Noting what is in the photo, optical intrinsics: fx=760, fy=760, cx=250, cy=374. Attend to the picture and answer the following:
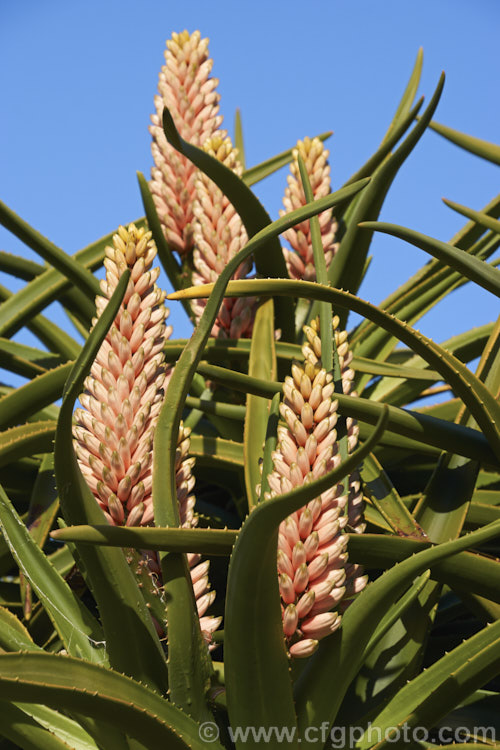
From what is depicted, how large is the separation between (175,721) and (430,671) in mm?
332

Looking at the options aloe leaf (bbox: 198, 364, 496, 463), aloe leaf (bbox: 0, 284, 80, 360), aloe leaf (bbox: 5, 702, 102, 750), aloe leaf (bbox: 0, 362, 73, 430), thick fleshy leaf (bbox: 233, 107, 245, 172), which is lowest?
aloe leaf (bbox: 5, 702, 102, 750)

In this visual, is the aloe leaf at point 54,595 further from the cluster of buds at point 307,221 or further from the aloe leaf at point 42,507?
the cluster of buds at point 307,221

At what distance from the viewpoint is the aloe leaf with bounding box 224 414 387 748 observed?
0.74 metres

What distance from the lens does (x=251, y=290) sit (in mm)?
1007

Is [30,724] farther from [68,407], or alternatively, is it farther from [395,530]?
[395,530]

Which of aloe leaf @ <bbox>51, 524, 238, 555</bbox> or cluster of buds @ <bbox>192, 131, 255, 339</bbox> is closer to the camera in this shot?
aloe leaf @ <bbox>51, 524, 238, 555</bbox>

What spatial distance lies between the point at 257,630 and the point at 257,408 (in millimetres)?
459

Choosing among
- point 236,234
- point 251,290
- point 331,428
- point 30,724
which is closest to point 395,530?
point 331,428

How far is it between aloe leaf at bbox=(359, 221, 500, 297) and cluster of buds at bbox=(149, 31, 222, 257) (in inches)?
33.0

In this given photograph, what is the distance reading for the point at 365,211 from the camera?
1.47 m

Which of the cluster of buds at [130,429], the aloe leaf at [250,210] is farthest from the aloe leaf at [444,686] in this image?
the aloe leaf at [250,210]

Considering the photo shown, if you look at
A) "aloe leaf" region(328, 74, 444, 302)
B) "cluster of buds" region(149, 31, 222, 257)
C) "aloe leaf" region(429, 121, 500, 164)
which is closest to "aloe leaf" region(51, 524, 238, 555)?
"aloe leaf" region(328, 74, 444, 302)

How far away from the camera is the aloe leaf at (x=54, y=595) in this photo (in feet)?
3.26

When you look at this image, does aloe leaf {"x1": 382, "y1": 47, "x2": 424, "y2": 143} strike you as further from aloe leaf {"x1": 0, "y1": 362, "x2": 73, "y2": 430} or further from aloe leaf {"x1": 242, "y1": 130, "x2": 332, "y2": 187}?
aloe leaf {"x1": 0, "y1": 362, "x2": 73, "y2": 430}
